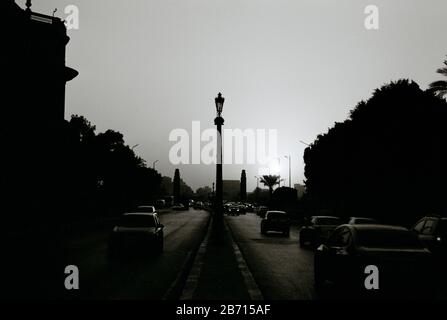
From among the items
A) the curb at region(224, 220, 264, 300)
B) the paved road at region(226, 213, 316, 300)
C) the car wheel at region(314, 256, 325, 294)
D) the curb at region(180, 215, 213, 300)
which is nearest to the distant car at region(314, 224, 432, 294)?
the car wheel at region(314, 256, 325, 294)

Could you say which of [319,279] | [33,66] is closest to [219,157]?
[319,279]

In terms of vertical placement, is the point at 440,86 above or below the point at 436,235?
above

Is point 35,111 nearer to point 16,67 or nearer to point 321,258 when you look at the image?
point 16,67

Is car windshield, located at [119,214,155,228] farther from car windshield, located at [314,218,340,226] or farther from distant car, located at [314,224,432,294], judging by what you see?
distant car, located at [314,224,432,294]

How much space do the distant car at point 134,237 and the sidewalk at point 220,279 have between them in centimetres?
176

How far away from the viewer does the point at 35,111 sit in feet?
145

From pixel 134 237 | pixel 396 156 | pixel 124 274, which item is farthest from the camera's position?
pixel 396 156

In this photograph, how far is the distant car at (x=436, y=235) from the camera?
1708 centimetres

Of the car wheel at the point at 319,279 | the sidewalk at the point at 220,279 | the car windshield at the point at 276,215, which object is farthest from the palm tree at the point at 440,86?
the car wheel at the point at 319,279

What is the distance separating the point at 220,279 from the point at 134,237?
7493 mm

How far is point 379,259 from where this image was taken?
1011 centimetres

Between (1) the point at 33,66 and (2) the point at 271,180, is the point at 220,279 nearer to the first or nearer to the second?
(1) the point at 33,66
